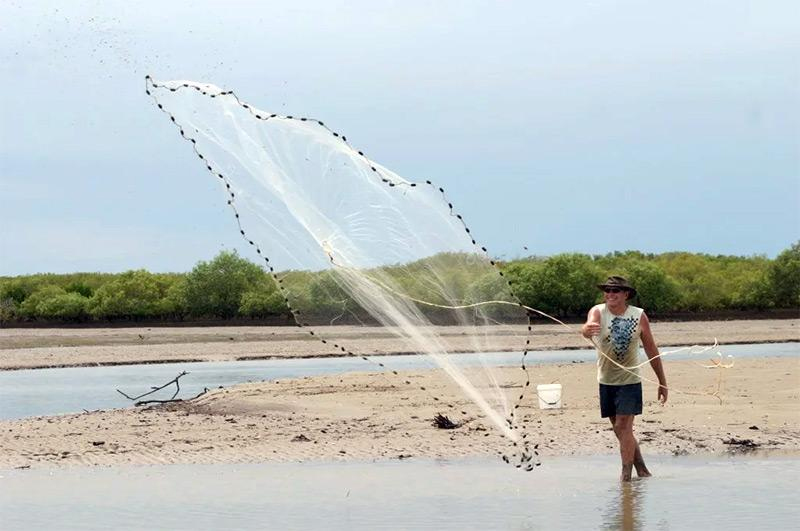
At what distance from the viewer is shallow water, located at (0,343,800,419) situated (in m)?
22.8

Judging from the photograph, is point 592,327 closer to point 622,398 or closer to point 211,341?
point 622,398

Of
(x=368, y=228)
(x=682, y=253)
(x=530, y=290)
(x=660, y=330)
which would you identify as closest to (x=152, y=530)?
(x=368, y=228)

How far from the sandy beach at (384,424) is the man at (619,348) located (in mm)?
959

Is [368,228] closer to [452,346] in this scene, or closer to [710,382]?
[452,346]

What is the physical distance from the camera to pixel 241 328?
5350 centimetres

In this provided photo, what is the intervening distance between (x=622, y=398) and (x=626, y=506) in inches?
41.2

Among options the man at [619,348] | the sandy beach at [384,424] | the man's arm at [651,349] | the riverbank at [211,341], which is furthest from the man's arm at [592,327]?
the riverbank at [211,341]

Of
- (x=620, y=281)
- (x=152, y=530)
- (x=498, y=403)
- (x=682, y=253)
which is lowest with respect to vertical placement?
(x=152, y=530)

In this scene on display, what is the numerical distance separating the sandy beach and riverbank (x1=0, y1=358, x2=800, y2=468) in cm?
2

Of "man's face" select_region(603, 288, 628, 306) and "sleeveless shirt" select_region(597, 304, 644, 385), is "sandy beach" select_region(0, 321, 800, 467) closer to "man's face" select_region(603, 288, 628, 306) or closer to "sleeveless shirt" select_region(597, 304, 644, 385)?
"sleeveless shirt" select_region(597, 304, 644, 385)

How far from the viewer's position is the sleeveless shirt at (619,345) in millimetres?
11609

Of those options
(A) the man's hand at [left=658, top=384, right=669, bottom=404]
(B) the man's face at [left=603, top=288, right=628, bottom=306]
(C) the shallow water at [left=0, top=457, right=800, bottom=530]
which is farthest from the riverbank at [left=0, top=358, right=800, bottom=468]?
(A) the man's hand at [left=658, top=384, right=669, bottom=404]

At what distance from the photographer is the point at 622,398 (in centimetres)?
1164

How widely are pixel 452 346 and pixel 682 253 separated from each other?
62.1 meters
